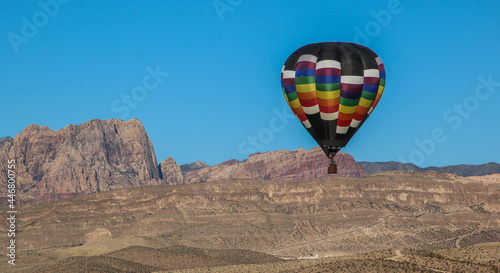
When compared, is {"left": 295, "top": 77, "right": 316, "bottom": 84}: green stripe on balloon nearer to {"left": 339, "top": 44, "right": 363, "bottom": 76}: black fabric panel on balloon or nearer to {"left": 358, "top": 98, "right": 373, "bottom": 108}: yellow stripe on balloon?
{"left": 339, "top": 44, "right": 363, "bottom": 76}: black fabric panel on balloon

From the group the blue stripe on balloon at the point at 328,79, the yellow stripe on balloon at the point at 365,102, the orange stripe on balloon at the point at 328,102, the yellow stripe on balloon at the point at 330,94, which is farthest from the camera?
the yellow stripe on balloon at the point at 365,102

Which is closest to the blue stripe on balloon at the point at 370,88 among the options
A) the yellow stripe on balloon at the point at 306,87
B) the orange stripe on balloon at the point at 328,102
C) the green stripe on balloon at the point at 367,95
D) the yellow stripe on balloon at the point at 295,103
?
the green stripe on balloon at the point at 367,95

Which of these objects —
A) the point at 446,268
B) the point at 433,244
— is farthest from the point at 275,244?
the point at 446,268

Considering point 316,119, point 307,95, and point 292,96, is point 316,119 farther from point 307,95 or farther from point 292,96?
point 292,96

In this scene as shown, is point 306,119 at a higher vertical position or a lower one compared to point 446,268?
higher

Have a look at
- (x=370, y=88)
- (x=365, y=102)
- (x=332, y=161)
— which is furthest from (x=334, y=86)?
(x=332, y=161)

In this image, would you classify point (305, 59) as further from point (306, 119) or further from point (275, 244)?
point (275, 244)

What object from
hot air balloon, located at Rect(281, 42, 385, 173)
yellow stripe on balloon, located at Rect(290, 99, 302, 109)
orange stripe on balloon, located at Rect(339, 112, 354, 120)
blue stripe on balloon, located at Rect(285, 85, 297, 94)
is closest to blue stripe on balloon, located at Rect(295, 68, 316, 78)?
hot air balloon, located at Rect(281, 42, 385, 173)

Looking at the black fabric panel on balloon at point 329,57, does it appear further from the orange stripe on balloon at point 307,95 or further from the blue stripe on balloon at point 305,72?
the orange stripe on balloon at point 307,95
